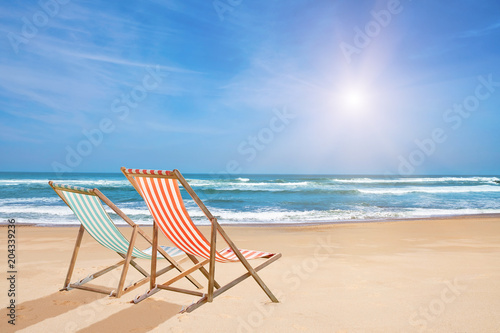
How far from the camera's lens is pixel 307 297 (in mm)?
3234

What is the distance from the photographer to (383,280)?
3783 mm

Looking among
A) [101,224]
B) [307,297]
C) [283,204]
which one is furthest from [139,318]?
[283,204]

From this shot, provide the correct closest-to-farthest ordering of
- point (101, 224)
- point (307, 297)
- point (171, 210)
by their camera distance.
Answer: point (171, 210), point (101, 224), point (307, 297)

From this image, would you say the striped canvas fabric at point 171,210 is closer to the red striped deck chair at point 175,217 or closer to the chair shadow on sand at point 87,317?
the red striped deck chair at point 175,217

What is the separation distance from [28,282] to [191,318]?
2163mm

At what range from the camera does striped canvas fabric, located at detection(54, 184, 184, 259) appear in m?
2.94

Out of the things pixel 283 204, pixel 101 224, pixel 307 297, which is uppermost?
pixel 283 204

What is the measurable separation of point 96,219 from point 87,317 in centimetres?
78

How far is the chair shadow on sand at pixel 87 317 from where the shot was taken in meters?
2.59

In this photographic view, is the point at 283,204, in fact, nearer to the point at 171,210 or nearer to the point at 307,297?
the point at 307,297

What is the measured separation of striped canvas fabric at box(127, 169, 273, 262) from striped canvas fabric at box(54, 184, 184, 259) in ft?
1.51

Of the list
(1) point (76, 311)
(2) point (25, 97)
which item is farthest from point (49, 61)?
(1) point (76, 311)

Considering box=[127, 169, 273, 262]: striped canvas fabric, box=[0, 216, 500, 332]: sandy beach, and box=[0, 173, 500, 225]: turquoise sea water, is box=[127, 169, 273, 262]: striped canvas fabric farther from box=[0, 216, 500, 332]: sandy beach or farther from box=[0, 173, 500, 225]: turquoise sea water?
box=[0, 173, 500, 225]: turquoise sea water

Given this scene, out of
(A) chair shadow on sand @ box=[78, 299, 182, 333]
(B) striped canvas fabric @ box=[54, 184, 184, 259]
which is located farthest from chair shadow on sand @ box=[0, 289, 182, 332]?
(B) striped canvas fabric @ box=[54, 184, 184, 259]
